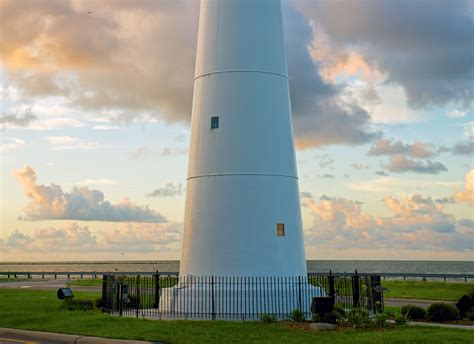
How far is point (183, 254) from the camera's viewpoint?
66.1 ft

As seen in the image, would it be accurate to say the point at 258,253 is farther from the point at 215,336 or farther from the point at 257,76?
the point at 257,76

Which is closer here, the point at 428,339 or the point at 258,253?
the point at 428,339

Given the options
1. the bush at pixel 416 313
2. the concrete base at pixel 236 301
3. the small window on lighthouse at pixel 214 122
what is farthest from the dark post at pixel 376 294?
the small window on lighthouse at pixel 214 122

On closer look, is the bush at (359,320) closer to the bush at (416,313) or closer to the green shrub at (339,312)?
the green shrub at (339,312)

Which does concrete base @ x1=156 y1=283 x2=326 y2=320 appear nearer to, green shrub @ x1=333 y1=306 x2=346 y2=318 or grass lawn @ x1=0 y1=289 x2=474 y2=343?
green shrub @ x1=333 y1=306 x2=346 y2=318

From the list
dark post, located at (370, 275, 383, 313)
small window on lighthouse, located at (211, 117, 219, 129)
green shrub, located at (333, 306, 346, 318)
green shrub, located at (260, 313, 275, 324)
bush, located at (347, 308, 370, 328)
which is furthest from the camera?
dark post, located at (370, 275, 383, 313)

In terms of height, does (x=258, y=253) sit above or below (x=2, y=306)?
above

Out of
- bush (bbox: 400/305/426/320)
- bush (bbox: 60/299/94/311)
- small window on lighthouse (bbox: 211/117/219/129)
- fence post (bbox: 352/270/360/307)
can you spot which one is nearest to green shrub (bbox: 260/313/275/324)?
fence post (bbox: 352/270/360/307)

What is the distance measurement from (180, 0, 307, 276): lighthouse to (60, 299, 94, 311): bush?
4.57 metres

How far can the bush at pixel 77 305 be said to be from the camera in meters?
21.7

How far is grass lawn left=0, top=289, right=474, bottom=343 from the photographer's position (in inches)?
565

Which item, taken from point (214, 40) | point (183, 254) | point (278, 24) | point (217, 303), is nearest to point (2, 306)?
point (183, 254)

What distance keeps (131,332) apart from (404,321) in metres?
7.69

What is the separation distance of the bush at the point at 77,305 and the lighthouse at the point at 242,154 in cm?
457
